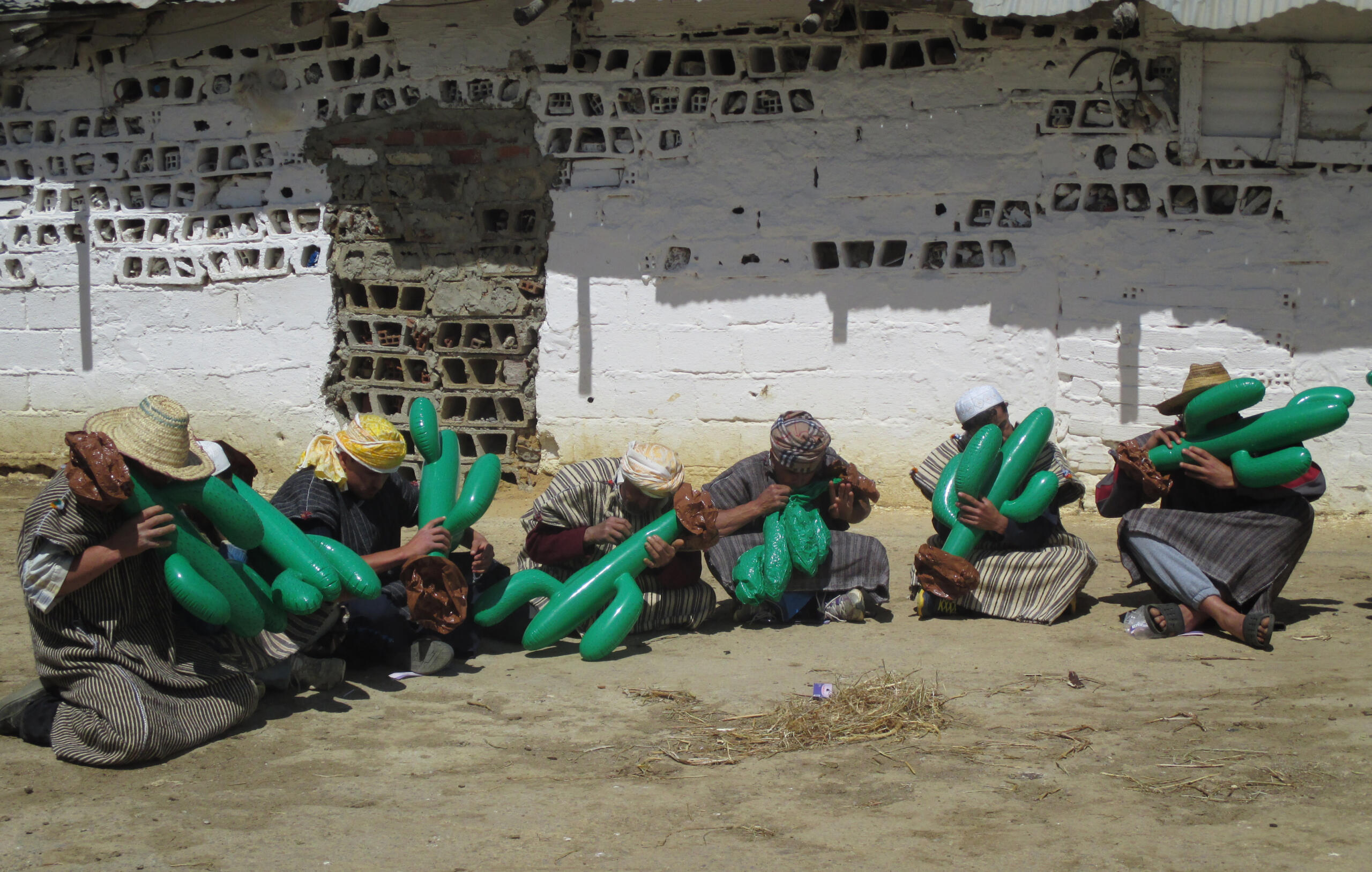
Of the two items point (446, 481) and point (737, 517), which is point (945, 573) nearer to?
point (737, 517)

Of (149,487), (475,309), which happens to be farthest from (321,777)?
(475,309)

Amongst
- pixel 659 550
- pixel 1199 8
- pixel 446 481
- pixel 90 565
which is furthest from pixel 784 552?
pixel 1199 8

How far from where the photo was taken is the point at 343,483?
168 inches

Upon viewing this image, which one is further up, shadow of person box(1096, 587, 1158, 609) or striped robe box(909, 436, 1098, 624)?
striped robe box(909, 436, 1098, 624)

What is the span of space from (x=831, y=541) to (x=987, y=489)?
0.66 metres

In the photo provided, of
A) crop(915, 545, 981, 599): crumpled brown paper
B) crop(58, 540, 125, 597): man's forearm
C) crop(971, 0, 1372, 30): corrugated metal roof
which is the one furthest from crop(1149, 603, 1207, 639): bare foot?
crop(58, 540, 125, 597): man's forearm

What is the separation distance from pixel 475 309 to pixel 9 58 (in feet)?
11.0

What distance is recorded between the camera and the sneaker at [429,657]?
4270mm

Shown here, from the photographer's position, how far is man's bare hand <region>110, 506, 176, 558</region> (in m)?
3.32

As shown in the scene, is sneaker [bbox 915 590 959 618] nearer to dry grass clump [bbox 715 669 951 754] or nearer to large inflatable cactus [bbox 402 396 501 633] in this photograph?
dry grass clump [bbox 715 669 951 754]

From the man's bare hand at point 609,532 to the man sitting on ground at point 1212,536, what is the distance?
193 centimetres

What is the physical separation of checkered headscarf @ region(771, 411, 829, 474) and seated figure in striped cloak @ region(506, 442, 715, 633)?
16.0 inches

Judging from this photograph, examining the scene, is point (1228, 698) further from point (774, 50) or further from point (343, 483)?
point (774, 50)

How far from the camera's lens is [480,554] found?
4.42 meters
